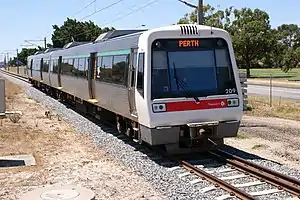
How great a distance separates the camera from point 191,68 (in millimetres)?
10922

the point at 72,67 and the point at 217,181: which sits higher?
the point at 72,67

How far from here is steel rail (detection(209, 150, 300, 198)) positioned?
324 inches

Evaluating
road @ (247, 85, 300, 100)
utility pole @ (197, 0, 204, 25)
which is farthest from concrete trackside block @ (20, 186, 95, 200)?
road @ (247, 85, 300, 100)

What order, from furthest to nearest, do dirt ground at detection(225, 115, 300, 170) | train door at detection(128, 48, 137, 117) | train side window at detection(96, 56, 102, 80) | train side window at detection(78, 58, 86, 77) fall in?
train side window at detection(78, 58, 86, 77) < train side window at detection(96, 56, 102, 80) < train door at detection(128, 48, 137, 117) < dirt ground at detection(225, 115, 300, 170)

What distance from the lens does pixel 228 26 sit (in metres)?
70.5

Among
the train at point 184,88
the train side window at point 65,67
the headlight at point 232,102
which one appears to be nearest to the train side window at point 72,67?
the train side window at point 65,67

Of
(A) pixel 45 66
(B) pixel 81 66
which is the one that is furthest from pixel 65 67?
(A) pixel 45 66

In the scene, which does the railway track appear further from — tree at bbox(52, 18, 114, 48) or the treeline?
tree at bbox(52, 18, 114, 48)

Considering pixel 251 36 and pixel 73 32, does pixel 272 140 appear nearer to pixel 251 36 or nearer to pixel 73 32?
pixel 251 36

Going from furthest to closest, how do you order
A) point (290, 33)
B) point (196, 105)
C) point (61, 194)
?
point (290, 33), point (196, 105), point (61, 194)

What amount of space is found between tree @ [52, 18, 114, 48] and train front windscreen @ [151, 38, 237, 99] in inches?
3291

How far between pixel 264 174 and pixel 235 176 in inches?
22.7

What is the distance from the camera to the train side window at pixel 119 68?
12875 millimetres

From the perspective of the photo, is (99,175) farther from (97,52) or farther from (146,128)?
(97,52)
